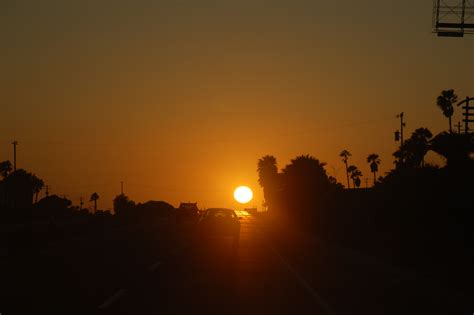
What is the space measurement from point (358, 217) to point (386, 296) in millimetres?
36082

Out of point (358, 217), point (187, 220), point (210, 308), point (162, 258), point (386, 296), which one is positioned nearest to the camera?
point (210, 308)

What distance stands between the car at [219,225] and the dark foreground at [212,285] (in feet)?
14.4

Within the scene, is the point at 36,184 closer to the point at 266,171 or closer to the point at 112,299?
the point at 266,171

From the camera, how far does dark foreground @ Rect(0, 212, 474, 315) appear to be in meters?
13.9

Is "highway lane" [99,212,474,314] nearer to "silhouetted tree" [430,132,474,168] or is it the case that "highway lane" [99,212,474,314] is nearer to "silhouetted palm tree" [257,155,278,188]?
"silhouetted tree" [430,132,474,168]

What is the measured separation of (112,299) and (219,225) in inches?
733

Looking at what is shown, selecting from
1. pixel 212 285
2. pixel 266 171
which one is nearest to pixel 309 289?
pixel 212 285

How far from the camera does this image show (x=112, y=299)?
14.6 m

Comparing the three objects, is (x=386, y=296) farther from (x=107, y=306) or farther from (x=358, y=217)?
(x=358, y=217)

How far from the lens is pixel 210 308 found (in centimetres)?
1357

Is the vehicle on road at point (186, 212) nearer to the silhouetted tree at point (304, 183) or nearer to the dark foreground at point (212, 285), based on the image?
the silhouetted tree at point (304, 183)

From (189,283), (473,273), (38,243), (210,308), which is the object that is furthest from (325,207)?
(210,308)

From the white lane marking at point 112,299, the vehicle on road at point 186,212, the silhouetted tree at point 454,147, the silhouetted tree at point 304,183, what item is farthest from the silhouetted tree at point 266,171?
the white lane marking at point 112,299

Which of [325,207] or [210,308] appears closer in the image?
[210,308]
